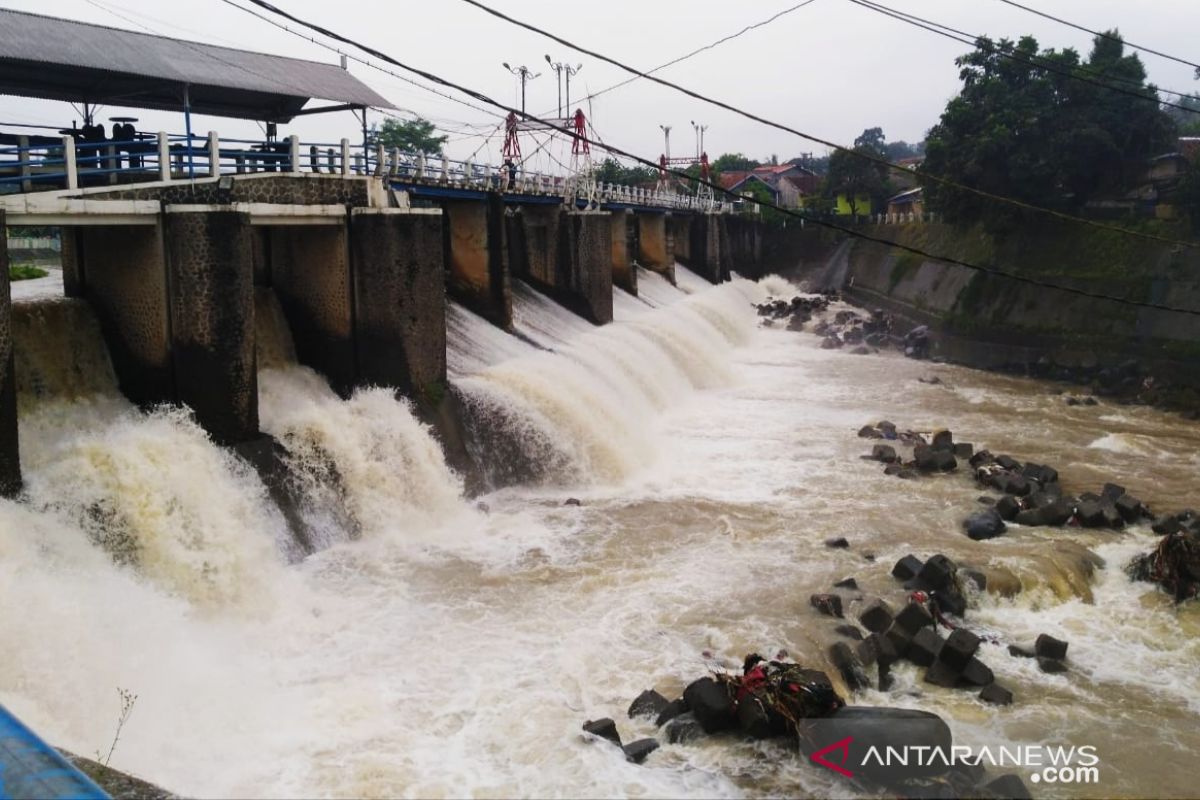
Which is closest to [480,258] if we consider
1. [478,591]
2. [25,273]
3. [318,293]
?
[318,293]

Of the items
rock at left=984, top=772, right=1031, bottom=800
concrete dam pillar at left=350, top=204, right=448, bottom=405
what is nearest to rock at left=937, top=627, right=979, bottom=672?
rock at left=984, top=772, right=1031, bottom=800

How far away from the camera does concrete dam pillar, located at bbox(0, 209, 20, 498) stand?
1076 centimetres

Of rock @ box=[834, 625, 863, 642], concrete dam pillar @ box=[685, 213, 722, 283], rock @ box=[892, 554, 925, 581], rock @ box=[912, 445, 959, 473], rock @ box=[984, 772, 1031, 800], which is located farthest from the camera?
concrete dam pillar @ box=[685, 213, 722, 283]

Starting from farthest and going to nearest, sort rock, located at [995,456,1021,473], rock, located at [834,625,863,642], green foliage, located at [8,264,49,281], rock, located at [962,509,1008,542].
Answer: green foliage, located at [8,264,49,281], rock, located at [995,456,1021,473], rock, located at [962,509,1008,542], rock, located at [834,625,863,642]

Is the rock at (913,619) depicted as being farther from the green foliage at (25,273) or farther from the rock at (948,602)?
the green foliage at (25,273)

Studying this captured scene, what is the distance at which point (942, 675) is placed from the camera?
10.8 meters

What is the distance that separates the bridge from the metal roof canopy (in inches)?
1.8

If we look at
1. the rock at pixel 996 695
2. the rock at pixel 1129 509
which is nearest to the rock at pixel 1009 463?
the rock at pixel 1129 509

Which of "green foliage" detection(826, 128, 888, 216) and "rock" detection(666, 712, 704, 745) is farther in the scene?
"green foliage" detection(826, 128, 888, 216)

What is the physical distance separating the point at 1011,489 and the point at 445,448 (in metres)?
9.96

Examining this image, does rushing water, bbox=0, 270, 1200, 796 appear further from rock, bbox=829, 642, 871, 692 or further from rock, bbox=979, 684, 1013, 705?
rock, bbox=829, 642, 871, 692

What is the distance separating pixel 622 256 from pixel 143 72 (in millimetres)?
23326

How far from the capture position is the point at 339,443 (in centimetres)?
1499

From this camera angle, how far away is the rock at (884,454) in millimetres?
19953
